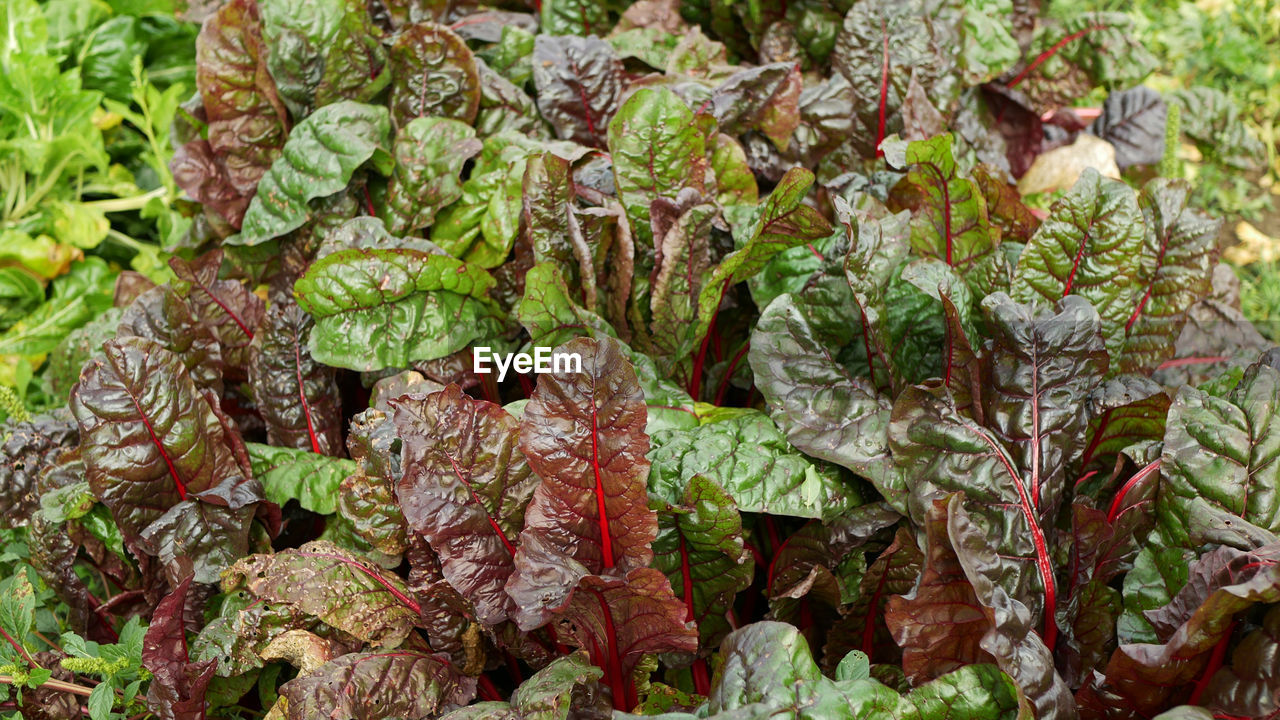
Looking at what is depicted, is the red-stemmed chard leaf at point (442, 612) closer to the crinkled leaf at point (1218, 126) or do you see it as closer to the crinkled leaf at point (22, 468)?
the crinkled leaf at point (22, 468)

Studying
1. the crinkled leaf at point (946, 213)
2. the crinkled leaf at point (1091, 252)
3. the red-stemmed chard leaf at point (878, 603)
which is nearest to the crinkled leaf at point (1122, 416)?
the crinkled leaf at point (1091, 252)

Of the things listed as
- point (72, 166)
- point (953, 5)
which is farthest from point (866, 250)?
point (72, 166)

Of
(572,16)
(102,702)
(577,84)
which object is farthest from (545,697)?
(572,16)

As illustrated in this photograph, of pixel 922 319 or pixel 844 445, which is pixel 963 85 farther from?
pixel 844 445

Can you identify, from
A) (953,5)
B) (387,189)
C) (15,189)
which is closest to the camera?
(387,189)

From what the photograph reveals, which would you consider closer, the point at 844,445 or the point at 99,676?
the point at 844,445

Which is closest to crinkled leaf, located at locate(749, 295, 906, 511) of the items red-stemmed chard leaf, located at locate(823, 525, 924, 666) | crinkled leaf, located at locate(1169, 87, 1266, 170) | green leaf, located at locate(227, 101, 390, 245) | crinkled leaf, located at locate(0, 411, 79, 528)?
red-stemmed chard leaf, located at locate(823, 525, 924, 666)

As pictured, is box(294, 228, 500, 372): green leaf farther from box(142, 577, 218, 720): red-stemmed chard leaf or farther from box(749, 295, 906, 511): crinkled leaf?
box(749, 295, 906, 511): crinkled leaf

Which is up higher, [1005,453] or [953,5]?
[953,5]
